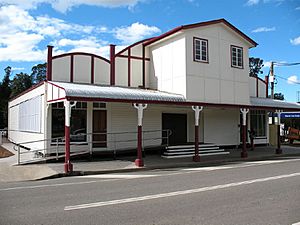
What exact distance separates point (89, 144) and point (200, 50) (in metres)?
8.21

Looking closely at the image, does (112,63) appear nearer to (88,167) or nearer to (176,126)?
(176,126)

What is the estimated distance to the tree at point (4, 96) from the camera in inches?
2213

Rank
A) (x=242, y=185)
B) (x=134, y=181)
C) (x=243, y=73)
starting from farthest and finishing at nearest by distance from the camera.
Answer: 1. (x=243, y=73)
2. (x=134, y=181)
3. (x=242, y=185)

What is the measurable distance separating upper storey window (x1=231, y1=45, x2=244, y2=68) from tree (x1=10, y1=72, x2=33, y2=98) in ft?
153

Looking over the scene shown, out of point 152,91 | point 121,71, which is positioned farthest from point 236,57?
point 121,71

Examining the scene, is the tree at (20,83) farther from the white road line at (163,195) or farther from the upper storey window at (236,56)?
the white road line at (163,195)

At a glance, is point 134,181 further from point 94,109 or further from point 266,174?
point 94,109

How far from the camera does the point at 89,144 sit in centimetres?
1773

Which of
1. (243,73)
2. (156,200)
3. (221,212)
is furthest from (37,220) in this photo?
(243,73)

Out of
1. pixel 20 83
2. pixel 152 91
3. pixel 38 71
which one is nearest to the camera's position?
pixel 152 91

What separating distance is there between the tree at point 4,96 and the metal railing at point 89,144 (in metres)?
38.8

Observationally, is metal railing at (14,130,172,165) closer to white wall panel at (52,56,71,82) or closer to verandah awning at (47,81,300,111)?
verandah awning at (47,81,300,111)

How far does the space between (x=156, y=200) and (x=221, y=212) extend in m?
1.75

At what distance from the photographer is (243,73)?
21.2 meters
